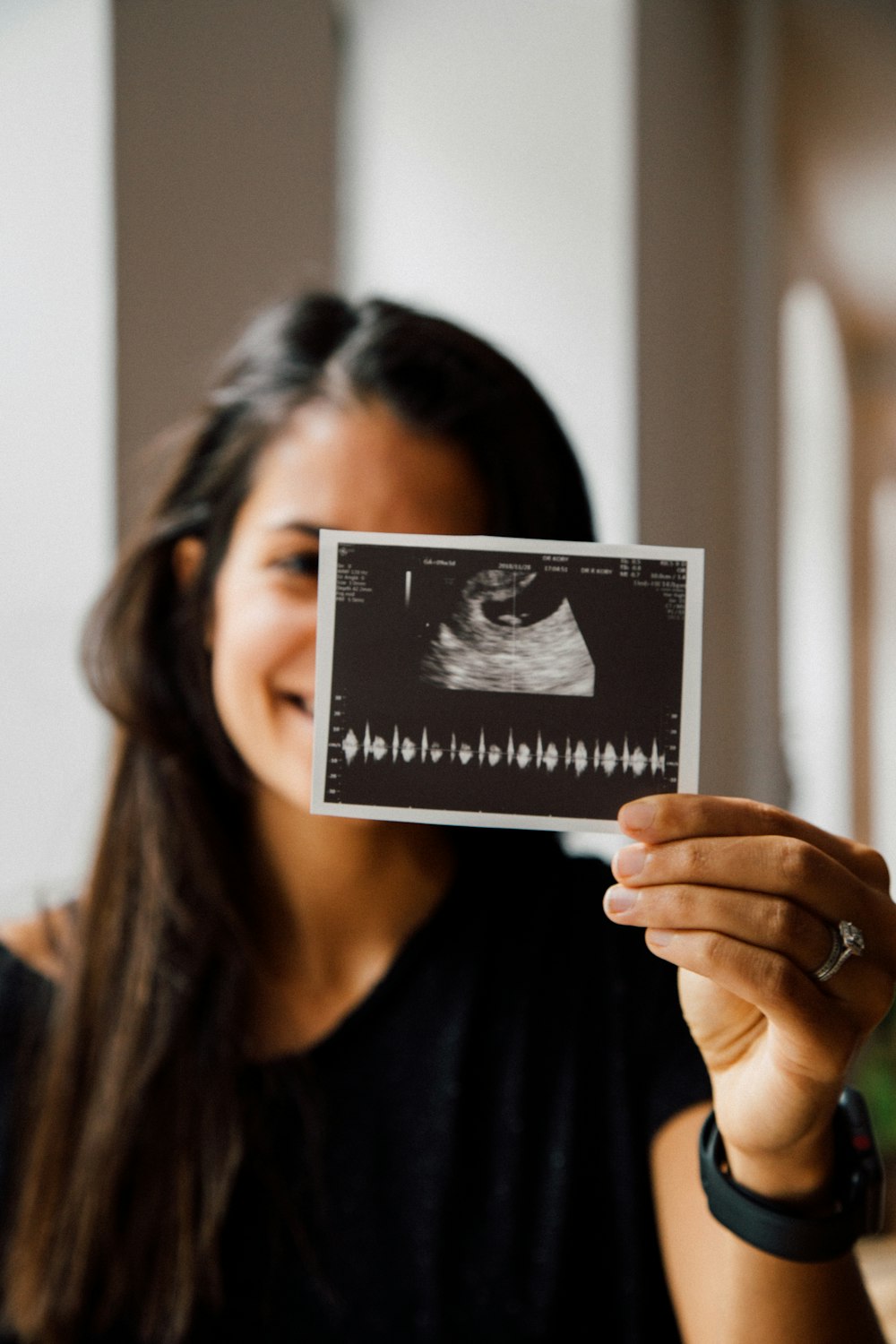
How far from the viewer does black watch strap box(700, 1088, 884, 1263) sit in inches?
29.2

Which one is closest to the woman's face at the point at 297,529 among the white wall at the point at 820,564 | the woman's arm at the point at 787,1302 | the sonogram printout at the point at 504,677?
the sonogram printout at the point at 504,677

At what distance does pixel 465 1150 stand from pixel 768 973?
0.66m

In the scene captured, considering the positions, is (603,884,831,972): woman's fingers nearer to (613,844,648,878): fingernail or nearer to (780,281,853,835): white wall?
(613,844,648,878): fingernail

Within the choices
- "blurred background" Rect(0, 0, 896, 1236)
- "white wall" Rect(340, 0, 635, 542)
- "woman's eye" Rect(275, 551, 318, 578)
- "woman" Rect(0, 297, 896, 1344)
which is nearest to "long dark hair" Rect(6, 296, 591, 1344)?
"woman" Rect(0, 297, 896, 1344)

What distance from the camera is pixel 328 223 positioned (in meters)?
1.85

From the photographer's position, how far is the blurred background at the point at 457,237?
60.6 inches

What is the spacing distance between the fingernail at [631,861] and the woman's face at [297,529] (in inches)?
16.0

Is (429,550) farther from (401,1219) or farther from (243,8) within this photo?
(243,8)

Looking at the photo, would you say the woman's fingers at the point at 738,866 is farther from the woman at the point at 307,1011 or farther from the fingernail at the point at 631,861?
the woman at the point at 307,1011

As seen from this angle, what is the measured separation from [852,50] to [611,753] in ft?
7.90

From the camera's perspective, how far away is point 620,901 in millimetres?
631

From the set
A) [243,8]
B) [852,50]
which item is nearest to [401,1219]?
[243,8]

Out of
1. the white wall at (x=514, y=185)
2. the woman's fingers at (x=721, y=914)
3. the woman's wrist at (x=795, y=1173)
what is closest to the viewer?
the woman's fingers at (x=721, y=914)

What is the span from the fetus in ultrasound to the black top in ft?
1.93
